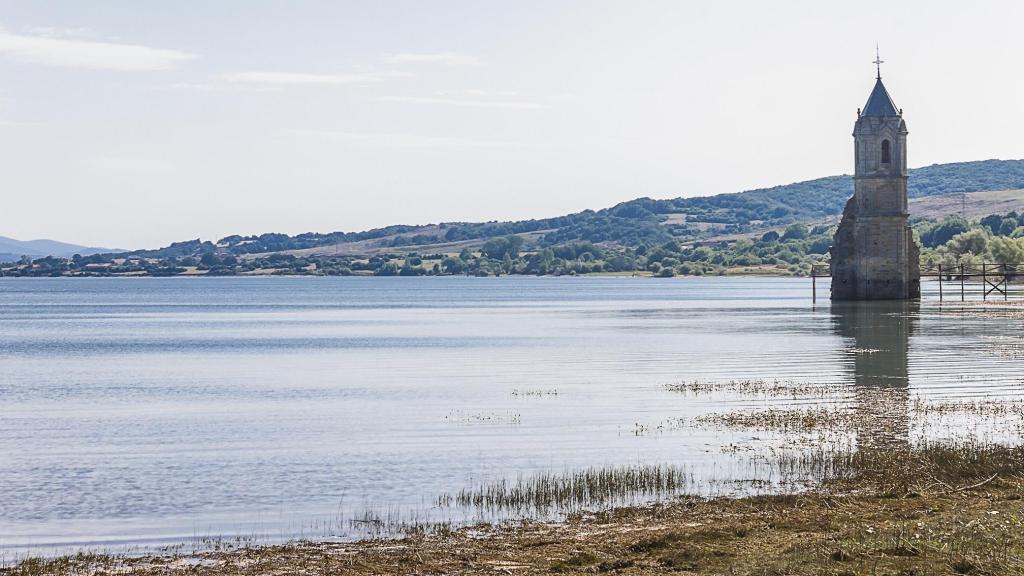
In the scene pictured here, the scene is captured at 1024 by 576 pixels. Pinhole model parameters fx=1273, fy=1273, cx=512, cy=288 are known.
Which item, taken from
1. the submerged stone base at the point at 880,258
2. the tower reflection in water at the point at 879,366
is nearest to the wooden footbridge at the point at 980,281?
the submerged stone base at the point at 880,258

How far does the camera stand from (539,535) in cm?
1573

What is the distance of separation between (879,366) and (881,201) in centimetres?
5396

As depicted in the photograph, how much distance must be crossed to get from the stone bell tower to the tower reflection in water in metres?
7.90

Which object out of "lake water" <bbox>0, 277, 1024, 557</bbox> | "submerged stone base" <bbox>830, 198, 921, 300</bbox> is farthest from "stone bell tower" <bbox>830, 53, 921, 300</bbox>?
"lake water" <bbox>0, 277, 1024, 557</bbox>

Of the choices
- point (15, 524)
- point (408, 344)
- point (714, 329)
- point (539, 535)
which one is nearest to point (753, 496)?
point (539, 535)

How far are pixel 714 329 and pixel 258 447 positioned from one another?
4440 centimetres

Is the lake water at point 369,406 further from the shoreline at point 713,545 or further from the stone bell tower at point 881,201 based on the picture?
the stone bell tower at point 881,201

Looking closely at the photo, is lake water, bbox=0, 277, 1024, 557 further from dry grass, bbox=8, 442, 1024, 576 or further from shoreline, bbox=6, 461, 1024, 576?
dry grass, bbox=8, 442, 1024, 576

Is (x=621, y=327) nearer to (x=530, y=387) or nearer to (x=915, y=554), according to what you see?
(x=530, y=387)

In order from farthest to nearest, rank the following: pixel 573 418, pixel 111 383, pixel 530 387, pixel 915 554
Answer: pixel 111 383
pixel 530 387
pixel 573 418
pixel 915 554

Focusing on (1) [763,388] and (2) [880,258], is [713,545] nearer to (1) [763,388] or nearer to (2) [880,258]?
(1) [763,388]

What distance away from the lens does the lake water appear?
1931 cm

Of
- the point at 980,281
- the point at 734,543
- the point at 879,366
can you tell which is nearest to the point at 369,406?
the point at 879,366

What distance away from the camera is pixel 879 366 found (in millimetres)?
40312
